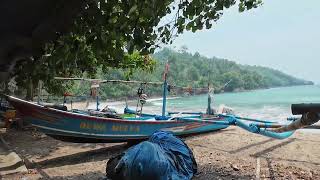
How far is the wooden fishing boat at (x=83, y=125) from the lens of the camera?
29.3ft

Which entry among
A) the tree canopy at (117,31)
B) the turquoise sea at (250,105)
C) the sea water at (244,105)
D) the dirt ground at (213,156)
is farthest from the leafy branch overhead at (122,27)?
the turquoise sea at (250,105)

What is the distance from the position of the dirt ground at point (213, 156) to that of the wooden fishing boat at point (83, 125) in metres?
0.54

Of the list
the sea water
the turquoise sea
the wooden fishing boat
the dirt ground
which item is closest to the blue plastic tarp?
the dirt ground

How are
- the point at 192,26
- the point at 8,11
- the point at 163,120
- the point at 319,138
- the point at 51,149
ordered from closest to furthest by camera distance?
the point at 8,11 < the point at 192,26 < the point at 51,149 < the point at 163,120 < the point at 319,138

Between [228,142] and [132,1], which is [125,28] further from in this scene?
[228,142]

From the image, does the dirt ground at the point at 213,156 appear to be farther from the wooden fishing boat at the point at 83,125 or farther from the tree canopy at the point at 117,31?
the tree canopy at the point at 117,31

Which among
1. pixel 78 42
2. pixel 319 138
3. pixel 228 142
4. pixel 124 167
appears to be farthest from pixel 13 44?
pixel 319 138

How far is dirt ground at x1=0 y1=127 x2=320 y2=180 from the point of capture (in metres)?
7.96

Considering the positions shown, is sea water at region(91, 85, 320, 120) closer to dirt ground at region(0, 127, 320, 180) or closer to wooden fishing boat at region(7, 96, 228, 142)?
dirt ground at region(0, 127, 320, 180)

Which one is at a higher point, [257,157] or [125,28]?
[125,28]

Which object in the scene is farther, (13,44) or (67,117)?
(67,117)

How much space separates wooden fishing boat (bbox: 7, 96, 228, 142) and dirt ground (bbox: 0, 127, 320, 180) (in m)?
0.54

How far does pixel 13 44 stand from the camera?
224 centimetres

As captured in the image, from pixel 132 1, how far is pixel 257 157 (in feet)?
21.3
